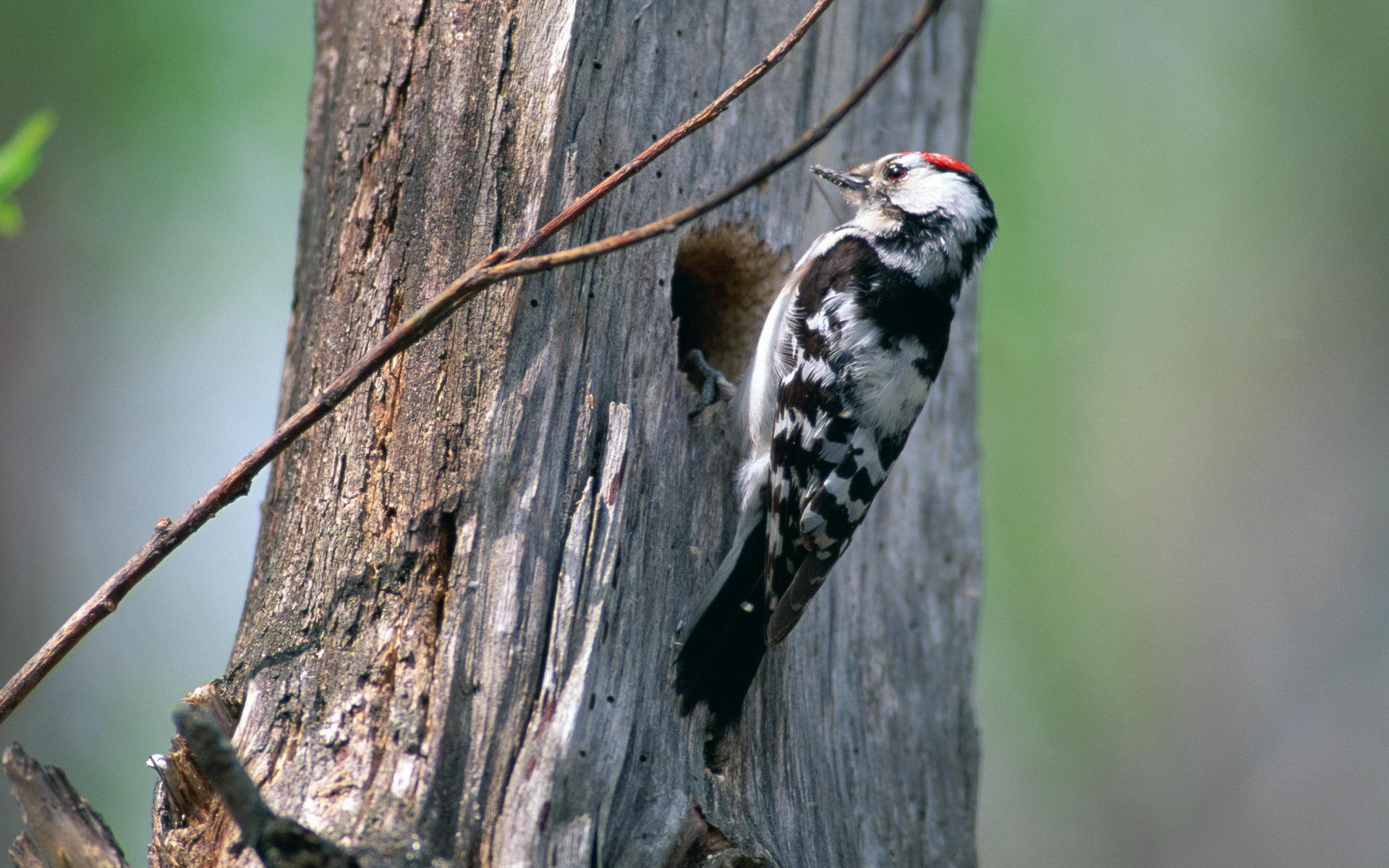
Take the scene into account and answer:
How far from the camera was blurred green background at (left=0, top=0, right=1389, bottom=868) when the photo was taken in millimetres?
6816

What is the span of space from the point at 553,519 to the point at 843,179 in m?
1.79

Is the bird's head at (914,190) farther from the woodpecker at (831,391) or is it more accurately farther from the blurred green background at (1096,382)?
the blurred green background at (1096,382)

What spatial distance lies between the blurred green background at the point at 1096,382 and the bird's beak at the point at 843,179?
12.6 feet

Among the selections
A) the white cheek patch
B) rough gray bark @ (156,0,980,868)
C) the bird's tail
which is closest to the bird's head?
the white cheek patch

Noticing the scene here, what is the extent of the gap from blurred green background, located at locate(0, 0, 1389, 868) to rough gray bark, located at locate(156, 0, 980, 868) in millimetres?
4020

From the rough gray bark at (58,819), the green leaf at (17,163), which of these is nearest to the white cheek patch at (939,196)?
the green leaf at (17,163)

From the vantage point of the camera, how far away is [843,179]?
375 centimetres

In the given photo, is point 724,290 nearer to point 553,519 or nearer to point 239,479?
point 553,519

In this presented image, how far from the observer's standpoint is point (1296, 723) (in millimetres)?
7254

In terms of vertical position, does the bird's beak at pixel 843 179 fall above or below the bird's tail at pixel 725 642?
above

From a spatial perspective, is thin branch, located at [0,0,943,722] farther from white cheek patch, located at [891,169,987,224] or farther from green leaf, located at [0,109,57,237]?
white cheek patch, located at [891,169,987,224]

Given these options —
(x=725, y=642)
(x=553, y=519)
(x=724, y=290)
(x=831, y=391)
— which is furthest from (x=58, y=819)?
(x=724, y=290)

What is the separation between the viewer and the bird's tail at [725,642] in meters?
2.72

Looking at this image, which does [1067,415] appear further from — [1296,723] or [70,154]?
[70,154]
